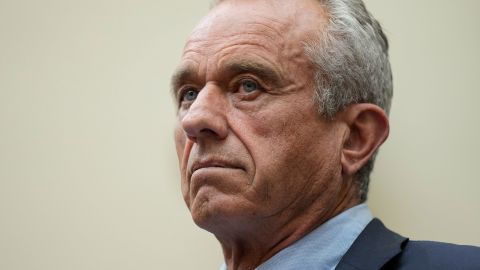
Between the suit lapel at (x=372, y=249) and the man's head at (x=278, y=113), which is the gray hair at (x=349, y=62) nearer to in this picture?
the man's head at (x=278, y=113)

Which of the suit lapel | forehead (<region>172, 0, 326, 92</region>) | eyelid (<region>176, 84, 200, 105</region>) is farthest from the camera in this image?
eyelid (<region>176, 84, 200, 105</region>)

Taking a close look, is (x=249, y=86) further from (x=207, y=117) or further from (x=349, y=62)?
(x=349, y=62)

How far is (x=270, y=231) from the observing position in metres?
1.38

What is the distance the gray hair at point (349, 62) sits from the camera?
1.39 metres

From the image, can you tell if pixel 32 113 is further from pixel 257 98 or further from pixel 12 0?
pixel 257 98

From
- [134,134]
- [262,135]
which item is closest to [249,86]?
[262,135]

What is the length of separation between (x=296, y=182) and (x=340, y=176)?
5.1 inches

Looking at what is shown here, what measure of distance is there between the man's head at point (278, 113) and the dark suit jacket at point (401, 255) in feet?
0.40

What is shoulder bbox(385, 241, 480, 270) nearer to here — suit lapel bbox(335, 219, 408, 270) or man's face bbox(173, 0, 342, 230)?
suit lapel bbox(335, 219, 408, 270)

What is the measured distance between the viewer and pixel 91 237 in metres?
2.01

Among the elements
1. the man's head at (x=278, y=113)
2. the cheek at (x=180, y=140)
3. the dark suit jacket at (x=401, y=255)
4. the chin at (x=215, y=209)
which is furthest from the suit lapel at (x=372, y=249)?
the cheek at (x=180, y=140)

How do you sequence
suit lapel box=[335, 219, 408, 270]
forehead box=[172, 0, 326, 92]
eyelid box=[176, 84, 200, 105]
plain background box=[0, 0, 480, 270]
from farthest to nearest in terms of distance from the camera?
plain background box=[0, 0, 480, 270]
eyelid box=[176, 84, 200, 105]
forehead box=[172, 0, 326, 92]
suit lapel box=[335, 219, 408, 270]

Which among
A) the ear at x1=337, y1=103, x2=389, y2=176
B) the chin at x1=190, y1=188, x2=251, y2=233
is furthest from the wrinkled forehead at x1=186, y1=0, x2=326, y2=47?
the chin at x1=190, y1=188, x2=251, y2=233

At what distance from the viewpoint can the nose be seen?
131 cm
